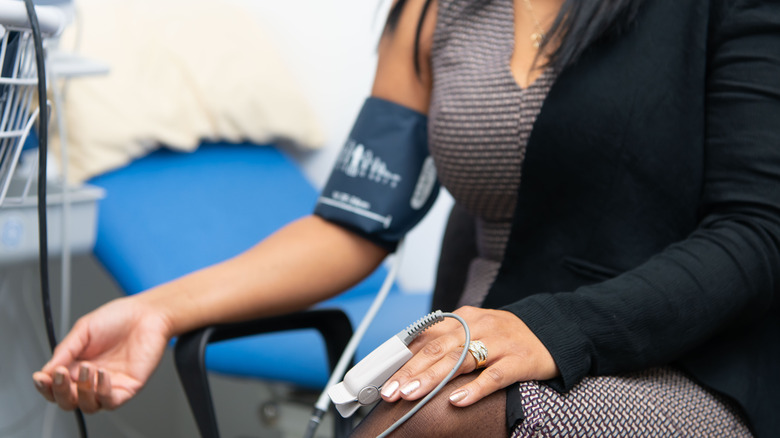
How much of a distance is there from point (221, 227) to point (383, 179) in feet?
2.60

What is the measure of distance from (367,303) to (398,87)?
724 mm

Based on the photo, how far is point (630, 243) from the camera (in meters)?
0.76

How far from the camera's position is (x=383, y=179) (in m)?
0.90

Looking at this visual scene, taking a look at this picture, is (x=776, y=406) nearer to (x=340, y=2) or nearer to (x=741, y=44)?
(x=741, y=44)

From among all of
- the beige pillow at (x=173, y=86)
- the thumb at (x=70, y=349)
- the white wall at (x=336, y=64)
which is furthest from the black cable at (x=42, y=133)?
the white wall at (x=336, y=64)

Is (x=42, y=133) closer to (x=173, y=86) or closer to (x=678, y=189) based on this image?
(x=678, y=189)

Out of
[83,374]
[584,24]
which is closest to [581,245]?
[584,24]

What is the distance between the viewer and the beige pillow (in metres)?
1.54

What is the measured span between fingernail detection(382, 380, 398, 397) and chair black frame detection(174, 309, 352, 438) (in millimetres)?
171

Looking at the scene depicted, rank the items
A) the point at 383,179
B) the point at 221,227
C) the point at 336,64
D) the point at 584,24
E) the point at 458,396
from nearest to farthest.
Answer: the point at 458,396
the point at 584,24
the point at 383,179
the point at 221,227
the point at 336,64

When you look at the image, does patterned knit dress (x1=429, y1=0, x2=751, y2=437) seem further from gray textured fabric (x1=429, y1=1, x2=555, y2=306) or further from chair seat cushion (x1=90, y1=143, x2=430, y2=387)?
chair seat cushion (x1=90, y1=143, x2=430, y2=387)

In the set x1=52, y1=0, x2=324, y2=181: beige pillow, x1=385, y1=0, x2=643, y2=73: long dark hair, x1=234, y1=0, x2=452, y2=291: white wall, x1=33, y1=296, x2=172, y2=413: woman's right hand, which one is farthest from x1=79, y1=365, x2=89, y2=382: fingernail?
x1=234, y1=0, x2=452, y2=291: white wall

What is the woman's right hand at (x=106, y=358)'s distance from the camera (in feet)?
2.38

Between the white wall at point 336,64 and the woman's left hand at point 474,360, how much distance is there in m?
1.20
